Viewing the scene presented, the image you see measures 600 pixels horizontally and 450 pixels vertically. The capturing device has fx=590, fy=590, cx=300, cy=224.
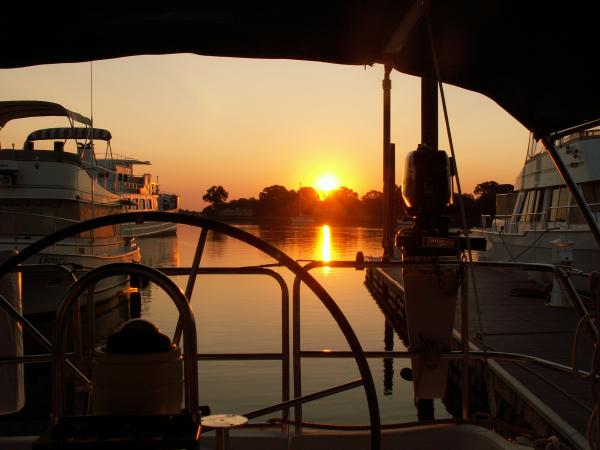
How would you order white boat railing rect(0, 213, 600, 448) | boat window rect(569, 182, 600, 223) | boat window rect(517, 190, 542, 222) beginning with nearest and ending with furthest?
1. white boat railing rect(0, 213, 600, 448)
2. boat window rect(569, 182, 600, 223)
3. boat window rect(517, 190, 542, 222)

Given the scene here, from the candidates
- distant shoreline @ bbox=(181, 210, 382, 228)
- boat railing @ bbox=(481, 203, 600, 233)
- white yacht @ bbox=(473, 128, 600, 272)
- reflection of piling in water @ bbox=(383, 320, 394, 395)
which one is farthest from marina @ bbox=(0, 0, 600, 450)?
distant shoreline @ bbox=(181, 210, 382, 228)

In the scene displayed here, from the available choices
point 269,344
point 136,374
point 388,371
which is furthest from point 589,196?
point 136,374

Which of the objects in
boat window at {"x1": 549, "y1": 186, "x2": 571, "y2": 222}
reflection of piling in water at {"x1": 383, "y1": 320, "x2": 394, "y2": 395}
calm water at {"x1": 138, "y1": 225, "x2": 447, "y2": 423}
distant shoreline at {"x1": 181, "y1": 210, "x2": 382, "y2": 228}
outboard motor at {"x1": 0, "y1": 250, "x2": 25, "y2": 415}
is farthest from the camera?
distant shoreline at {"x1": 181, "y1": 210, "x2": 382, "y2": 228}

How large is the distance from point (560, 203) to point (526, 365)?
12.5 meters

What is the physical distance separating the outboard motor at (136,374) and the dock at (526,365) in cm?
159

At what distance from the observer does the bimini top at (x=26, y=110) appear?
15102 millimetres

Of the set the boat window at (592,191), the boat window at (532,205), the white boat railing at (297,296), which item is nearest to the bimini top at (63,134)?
the boat window at (532,205)

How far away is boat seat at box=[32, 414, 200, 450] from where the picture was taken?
148 cm

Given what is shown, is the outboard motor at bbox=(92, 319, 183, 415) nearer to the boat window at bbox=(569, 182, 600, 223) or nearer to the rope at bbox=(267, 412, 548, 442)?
the rope at bbox=(267, 412, 548, 442)

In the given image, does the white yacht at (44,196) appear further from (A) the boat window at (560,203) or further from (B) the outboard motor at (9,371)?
(A) the boat window at (560,203)

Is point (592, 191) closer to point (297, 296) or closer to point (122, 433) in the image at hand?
point (297, 296)

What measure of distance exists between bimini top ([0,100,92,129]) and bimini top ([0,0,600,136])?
1333 cm

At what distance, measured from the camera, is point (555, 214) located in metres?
18.8

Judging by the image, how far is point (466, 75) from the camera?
3088 mm
